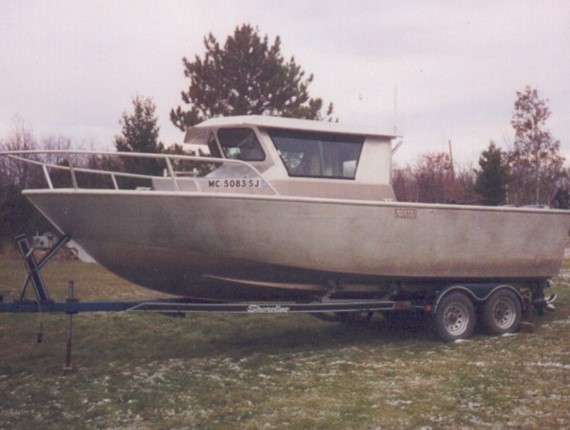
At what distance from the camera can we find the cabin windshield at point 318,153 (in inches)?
321

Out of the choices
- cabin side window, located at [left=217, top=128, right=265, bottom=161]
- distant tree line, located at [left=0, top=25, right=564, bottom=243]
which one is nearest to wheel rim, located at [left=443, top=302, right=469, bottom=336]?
cabin side window, located at [left=217, top=128, right=265, bottom=161]

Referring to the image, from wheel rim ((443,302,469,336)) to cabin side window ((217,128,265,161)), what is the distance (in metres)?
2.93

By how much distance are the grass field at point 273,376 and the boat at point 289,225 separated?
83 centimetres

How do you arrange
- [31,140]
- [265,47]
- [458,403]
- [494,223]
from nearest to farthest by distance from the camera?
[458,403], [494,223], [265,47], [31,140]

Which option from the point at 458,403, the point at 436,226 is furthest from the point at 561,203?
the point at 458,403

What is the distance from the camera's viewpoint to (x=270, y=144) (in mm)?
8078

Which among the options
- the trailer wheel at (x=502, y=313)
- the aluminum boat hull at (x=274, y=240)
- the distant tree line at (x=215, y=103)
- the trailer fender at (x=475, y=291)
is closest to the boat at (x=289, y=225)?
the aluminum boat hull at (x=274, y=240)

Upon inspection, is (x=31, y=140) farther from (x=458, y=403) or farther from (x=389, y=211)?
(x=458, y=403)

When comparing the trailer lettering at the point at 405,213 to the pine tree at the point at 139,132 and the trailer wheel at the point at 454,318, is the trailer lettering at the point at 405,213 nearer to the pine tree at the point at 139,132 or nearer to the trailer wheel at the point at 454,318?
the trailer wheel at the point at 454,318

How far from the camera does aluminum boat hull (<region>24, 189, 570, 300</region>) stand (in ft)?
23.6

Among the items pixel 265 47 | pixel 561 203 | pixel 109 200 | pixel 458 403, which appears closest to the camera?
pixel 458 403

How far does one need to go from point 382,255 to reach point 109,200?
3.10 metres

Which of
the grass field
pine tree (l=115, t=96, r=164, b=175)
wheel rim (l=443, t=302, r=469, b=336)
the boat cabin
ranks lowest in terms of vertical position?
the grass field

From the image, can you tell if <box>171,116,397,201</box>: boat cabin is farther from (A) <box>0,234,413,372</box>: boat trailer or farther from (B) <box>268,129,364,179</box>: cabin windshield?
(A) <box>0,234,413,372</box>: boat trailer
